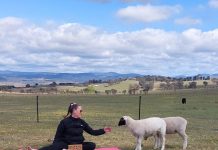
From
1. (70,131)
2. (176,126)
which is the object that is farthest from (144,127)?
(70,131)

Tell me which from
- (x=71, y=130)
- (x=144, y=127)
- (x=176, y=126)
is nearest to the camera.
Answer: (x=71, y=130)

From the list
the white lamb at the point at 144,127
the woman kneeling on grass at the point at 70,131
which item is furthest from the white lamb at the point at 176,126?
the woman kneeling on grass at the point at 70,131

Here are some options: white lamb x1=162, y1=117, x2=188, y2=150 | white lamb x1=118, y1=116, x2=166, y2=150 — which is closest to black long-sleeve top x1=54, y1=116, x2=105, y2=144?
white lamb x1=118, y1=116, x2=166, y2=150

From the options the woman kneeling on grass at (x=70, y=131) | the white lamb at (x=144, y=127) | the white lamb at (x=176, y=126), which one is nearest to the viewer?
the woman kneeling on grass at (x=70, y=131)

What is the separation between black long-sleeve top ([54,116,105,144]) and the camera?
40.1 feet

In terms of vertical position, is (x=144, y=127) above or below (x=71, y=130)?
below

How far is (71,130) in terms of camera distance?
40.3 feet

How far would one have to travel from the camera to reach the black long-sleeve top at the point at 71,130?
12.2m

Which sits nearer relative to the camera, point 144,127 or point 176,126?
point 144,127

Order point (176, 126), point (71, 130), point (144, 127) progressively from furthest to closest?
point (176, 126)
point (144, 127)
point (71, 130)

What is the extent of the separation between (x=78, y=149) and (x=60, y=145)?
0.46 metres

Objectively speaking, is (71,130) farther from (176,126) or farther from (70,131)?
(176,126)

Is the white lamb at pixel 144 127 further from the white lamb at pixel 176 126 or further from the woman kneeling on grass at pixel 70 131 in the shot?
the woman kneeling on grass at pixel 70 131

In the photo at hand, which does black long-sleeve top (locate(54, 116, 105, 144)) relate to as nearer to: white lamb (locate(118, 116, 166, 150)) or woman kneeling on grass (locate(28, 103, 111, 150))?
woman kneeling on grass (locate(28, 103, 111, 150))
